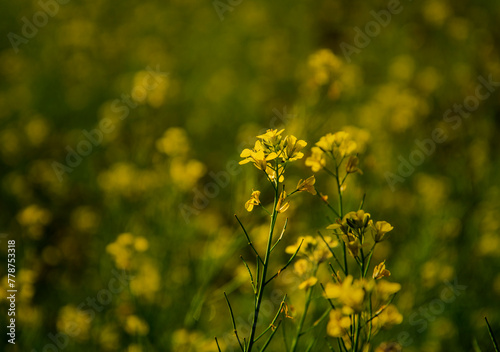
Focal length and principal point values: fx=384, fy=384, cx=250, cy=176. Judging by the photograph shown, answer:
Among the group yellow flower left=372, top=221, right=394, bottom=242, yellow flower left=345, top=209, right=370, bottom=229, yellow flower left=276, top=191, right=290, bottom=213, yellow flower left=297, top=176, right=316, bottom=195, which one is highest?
yellow flower left=297, top=176, right=316, bottom=195

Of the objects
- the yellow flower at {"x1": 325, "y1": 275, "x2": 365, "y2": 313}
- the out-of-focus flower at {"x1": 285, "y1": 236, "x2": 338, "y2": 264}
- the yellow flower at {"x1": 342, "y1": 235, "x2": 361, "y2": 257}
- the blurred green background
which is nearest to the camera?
the yellow flower at {"x1": 325, "y1": 275, "x2": 365, "y2": 313}

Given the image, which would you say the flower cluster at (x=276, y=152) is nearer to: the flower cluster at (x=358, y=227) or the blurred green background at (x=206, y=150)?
the flower cluster at (x=358, y=227)

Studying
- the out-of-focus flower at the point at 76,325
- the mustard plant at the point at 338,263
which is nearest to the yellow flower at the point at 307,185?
the mustard plant at the point at 338,263

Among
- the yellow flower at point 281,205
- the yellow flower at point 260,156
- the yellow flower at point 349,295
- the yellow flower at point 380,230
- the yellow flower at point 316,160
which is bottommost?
the yellow flower at point 349,295

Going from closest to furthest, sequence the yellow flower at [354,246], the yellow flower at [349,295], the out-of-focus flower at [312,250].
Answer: the yellow flower at [349,295]
the yellow flower at [354,246]
the out-of-focus flower at [312,250]

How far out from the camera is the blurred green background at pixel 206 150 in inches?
77.7

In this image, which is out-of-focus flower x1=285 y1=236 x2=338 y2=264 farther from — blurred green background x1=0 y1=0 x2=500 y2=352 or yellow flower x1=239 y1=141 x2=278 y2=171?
blurred green background x1=0 y1=0 x2=500 y2=352

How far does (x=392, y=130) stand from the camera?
362 cm

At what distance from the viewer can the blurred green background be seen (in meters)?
1.97

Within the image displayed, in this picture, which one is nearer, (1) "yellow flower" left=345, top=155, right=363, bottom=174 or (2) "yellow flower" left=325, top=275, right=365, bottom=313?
(2) "yellow flower" left=325, top=275, right=365, bottom=313

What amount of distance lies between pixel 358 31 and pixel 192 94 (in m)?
2.55

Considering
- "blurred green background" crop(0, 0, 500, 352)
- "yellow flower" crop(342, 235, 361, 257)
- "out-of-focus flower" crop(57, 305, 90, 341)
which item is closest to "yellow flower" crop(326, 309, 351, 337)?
"yellow flower" crop(342, 235, 361, 257)

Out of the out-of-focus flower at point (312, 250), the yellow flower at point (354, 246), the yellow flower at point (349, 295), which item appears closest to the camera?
the yellow flower at point (349, 295)

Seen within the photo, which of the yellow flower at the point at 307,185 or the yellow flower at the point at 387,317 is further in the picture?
the yellow flower at the point at 307,185
